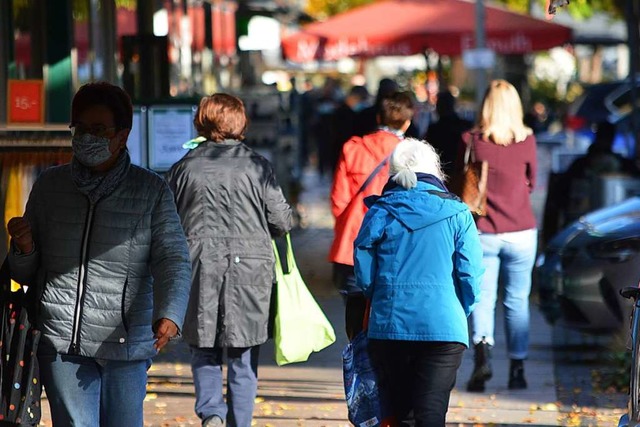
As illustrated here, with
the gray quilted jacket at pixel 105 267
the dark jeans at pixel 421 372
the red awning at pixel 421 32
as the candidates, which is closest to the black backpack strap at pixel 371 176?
the dark jeans at pixel 421 372

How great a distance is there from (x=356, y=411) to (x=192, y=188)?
5.23 feet

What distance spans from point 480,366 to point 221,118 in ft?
8.56

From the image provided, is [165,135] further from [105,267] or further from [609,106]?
[609,106]

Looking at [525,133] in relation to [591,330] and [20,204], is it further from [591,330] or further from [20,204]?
[20,204]

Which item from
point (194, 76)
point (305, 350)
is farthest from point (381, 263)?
point (194, 76)

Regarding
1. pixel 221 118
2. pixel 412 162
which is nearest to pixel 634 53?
pixel 221 118

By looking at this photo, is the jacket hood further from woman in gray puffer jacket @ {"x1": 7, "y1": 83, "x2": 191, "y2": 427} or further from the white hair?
woman in gray puffer jacket @ {"x1": 7, "y1": 83, "x2": 191, "y2": 427}

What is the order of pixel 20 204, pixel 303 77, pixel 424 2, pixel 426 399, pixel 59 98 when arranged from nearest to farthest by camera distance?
pixel 426 399, pixel 20 204, pixel 59 98, pixel 424 2, pixel 303 77

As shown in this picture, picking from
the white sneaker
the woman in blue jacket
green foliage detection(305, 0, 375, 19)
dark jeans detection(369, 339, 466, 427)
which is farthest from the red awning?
green foliage detection(305, 0, 375, 19)

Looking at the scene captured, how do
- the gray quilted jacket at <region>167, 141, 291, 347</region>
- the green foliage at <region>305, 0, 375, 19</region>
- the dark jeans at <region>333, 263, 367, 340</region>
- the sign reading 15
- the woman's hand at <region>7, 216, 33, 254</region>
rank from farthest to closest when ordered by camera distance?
the green foliage at <region>305, 0, 375, 19</region> → the sign reading 15 → the dark jeans at <region>333, 263, 367, 340</region> → the gray quilted jacket at <region>167, 141, 291, 347</region> → the woman's hand at <region>7, 216, 33, 254</region>

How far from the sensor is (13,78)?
30.2 feet

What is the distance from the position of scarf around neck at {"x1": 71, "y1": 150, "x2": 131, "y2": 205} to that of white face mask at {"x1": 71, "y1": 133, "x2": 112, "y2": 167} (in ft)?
0.20

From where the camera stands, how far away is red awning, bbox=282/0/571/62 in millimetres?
16516

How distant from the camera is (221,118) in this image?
6.77 meters
